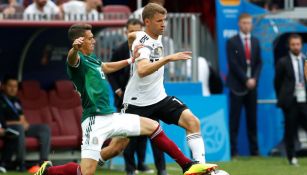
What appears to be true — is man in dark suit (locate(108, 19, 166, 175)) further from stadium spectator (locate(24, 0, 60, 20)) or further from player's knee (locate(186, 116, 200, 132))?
player's knee (locate(186, 116, 200, 132))

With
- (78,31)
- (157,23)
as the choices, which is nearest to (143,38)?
(157,23)

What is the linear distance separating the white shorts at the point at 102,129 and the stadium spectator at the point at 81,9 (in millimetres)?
4614

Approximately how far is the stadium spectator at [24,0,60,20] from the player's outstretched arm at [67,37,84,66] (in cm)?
456

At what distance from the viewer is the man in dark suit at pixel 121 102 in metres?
14.2

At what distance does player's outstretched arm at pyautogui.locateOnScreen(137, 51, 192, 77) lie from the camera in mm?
11359

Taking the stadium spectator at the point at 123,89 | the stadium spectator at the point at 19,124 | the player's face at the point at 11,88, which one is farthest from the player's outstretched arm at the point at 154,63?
the player's face at the point at 11,88

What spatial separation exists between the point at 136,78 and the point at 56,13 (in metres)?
3.93

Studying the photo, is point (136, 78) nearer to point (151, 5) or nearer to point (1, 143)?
point (151, 5)

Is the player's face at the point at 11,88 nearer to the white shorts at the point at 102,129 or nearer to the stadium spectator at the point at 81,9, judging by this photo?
the stadium spectator at the point at 81,9

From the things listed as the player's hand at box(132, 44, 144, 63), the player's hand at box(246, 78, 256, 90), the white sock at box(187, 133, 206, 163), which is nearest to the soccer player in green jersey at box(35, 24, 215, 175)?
the white sock at box(187, 133, 206, 163)

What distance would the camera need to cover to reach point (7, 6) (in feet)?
54.4

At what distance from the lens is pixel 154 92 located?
12469mm

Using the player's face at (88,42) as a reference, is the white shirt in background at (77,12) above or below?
above

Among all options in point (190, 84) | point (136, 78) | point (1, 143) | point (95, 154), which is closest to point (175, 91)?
point (190, 84)
